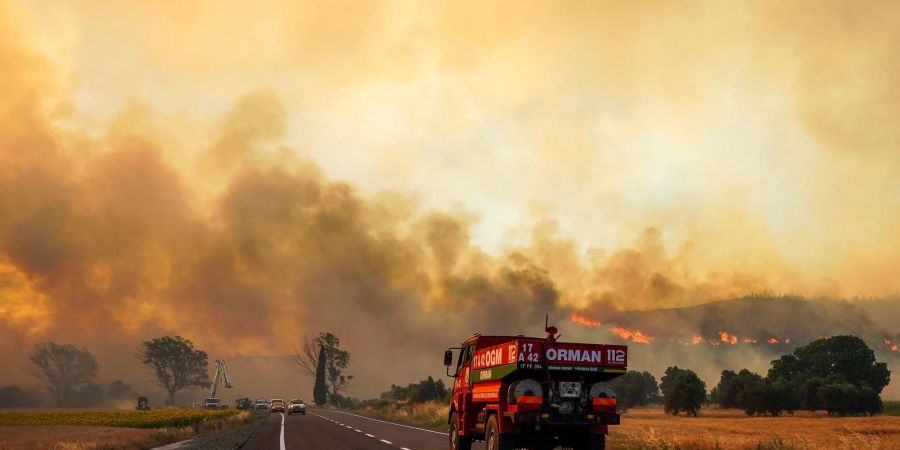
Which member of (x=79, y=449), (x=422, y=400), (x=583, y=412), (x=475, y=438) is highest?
(x=583, y=412)

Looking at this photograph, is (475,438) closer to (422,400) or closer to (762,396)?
(762,396)

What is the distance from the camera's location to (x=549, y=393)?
16.5 m

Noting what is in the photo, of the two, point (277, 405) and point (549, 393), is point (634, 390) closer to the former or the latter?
point (277, 405)

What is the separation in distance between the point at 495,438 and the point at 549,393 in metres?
1.77

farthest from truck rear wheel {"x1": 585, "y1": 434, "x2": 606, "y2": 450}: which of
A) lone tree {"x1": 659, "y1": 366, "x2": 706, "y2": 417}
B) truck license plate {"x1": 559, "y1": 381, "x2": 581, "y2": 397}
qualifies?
lone tree {"x1": 659, "y1": 366, "x2": 706, "y2": 417}

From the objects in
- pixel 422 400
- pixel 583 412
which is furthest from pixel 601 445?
pixel 422 400

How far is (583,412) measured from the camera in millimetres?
16844

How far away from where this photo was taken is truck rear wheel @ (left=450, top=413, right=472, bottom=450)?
787 inches

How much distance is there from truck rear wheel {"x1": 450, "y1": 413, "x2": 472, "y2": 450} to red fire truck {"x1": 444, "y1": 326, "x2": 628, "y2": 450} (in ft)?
7.75

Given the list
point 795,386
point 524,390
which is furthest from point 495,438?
point 795,386

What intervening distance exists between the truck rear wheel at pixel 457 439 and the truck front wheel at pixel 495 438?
8.70 ft

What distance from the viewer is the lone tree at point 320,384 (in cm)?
14888

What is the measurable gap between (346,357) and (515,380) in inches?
5614

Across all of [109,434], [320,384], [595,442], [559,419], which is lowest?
[320,384]
